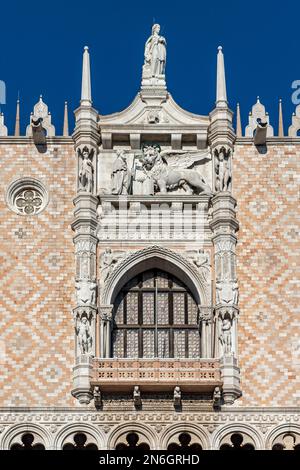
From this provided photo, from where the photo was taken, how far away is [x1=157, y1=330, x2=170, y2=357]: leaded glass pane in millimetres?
33094

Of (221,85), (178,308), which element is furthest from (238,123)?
(178,308)

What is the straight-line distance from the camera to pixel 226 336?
3259 cm

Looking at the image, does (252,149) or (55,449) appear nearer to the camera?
(55,449)

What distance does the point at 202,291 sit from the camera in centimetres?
3312

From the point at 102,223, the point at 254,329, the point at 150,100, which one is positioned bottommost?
the point at 254,329

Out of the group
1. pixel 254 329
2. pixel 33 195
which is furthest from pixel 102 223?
pixel 254 329

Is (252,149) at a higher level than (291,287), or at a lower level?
higher

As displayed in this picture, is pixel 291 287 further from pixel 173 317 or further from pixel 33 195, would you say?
pixel 33 195

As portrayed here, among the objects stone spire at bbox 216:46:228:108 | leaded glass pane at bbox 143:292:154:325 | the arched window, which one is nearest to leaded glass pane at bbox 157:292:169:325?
the arched window

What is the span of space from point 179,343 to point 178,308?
2.27 ft

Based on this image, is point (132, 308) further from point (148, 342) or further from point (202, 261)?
point (202, 261)

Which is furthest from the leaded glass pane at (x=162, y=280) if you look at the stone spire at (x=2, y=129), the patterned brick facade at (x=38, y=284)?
the stone spire at (x=2, y=129)

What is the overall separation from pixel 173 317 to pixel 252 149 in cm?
379

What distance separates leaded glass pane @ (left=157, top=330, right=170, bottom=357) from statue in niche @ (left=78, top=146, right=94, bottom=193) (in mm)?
3106
